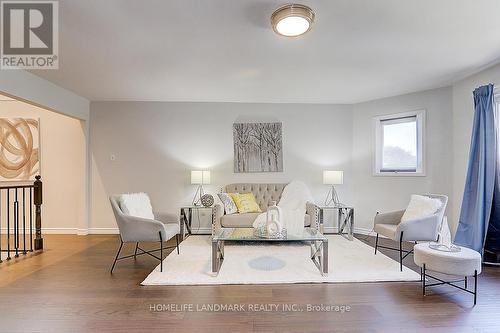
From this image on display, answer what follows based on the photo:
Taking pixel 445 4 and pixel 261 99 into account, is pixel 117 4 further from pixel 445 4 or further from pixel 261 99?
pixel 261 99

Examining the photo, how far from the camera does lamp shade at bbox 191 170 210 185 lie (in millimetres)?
5070

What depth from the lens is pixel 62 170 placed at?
5.32 meters

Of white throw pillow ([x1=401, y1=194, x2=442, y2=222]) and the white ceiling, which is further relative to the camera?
white throw pillow ([x1=401, y1=194, x2=442, y2=222])

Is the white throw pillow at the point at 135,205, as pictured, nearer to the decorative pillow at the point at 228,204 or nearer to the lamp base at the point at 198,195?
the decorative pillow at the point at 228,204

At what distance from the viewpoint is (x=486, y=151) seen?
142 inches

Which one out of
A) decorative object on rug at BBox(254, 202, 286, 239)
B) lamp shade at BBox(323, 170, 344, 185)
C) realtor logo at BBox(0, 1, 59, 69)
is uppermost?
realtor logo at BBox(0, 1, 59, 69)

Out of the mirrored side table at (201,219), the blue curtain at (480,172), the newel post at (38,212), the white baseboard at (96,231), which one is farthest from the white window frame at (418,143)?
the newel post at (38,212)

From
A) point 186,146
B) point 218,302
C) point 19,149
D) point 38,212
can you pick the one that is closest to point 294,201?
point 186,146

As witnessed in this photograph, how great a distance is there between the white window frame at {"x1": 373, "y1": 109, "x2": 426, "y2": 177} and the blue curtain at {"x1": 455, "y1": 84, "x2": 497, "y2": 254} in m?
0.98

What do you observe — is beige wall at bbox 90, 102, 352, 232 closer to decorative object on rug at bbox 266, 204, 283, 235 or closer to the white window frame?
the white window frame

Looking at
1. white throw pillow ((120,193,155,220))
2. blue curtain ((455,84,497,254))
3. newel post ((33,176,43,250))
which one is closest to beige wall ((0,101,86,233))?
newel post ((33,176,43,250))

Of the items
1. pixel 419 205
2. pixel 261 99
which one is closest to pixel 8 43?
pixel 261 99

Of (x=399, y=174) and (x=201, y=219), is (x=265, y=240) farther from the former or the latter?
(x=399, y=174)

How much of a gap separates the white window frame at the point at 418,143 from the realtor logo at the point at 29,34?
5009 millimetres
